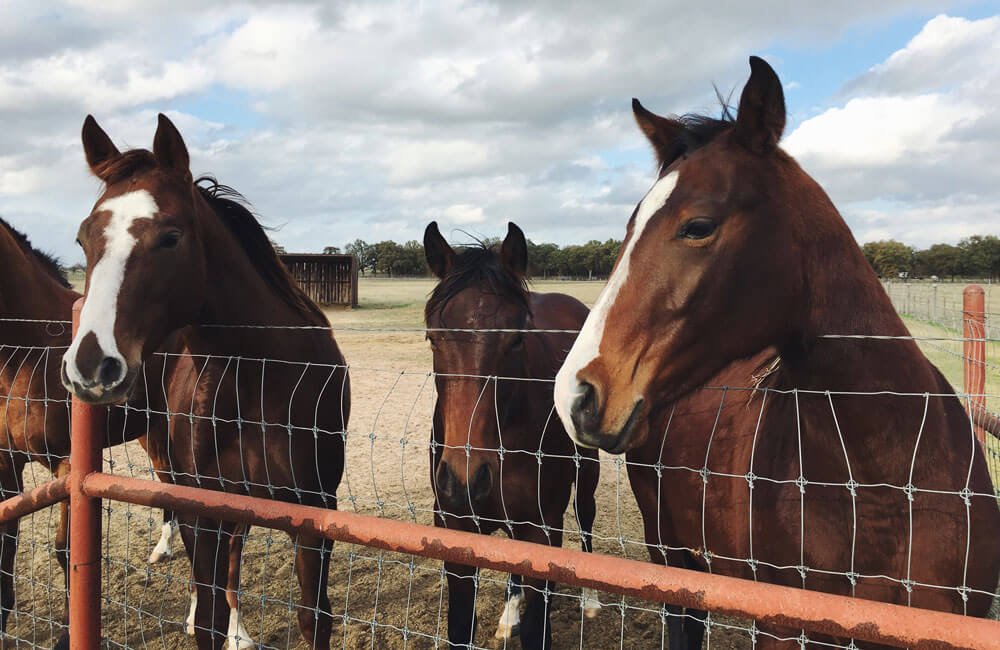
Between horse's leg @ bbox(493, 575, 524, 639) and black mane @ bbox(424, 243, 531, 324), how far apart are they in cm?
180

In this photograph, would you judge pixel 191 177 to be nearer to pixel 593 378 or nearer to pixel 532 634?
pixel 593 378

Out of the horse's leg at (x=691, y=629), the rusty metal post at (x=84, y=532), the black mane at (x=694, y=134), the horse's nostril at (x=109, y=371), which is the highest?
the black mane at (x=694, y=134)

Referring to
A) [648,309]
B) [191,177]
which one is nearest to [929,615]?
[648,309]

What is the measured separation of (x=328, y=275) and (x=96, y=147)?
24.9 meters

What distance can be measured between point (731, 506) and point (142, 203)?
2.51 m

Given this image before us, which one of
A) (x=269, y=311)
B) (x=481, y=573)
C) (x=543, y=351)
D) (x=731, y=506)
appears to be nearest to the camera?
(x=731, y=506)

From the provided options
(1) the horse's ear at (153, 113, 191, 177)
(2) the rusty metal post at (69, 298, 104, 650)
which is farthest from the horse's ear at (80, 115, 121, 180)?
(2) the rusty metal post at (69, 298, 104, 650)

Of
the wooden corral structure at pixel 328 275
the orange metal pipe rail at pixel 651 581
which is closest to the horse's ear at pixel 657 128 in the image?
the orange metal pipe rail at pixel 651 581

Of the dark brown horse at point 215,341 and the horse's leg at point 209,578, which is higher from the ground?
the dark brown horse at point 215,341

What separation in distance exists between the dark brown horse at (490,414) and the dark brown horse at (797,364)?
0.89m

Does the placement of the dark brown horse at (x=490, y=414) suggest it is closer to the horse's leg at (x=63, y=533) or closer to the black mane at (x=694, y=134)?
the black mane at (x=694, y=134)

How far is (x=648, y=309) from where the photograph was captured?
153 centimetres

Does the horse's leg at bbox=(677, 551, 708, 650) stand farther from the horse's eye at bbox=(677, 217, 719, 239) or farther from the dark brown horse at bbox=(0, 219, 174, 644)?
the dark brown horse at bbox=(0, 219, 174, 644)

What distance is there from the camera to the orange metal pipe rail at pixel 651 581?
110cm
